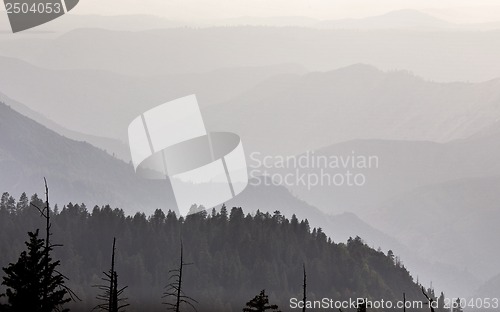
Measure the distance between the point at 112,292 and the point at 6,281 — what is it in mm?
4835

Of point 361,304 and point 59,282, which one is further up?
point 361,304

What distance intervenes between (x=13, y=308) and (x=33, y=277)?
1.84 metres

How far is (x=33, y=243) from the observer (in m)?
57.3

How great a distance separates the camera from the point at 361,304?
268 ft

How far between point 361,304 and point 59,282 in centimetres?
3032

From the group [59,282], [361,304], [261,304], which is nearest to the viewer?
[59,282]

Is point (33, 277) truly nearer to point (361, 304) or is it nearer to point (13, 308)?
point (13, 308)

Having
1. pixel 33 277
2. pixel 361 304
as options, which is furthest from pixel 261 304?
pixel 33 277

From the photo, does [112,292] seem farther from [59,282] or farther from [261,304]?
[261,304]

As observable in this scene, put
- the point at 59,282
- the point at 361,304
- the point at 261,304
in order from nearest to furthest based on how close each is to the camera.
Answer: the point at 59,282 < the point at 261,304 < the point at 361,304

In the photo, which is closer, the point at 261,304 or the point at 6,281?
the point at 6,281

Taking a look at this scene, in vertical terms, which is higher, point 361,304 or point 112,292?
point 361,304

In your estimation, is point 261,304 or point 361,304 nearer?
point 261,304

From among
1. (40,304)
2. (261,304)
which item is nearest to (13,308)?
(40,304)
